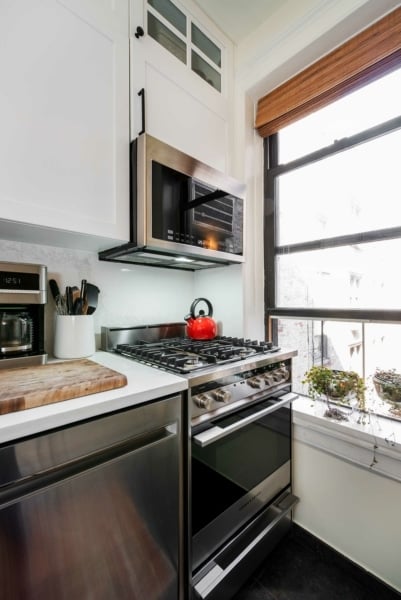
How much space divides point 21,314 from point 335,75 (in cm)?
174

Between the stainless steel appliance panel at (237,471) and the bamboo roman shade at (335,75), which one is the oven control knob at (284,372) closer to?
the stainless steel appliance panel at (237,471)

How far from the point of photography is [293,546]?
129 centimetres

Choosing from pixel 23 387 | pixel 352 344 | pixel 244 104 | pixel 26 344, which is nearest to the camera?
pixel 23 387

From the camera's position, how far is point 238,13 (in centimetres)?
147

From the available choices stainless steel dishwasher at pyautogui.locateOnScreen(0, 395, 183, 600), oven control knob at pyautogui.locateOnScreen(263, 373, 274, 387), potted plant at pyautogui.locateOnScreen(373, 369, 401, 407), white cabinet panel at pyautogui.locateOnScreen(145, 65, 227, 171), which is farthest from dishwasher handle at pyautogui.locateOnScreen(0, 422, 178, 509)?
white cabinet panel at pyautogui.locateOnScreen(145, 65, 227, 171)

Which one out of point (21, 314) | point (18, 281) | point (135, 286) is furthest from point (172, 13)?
point (21, 314)

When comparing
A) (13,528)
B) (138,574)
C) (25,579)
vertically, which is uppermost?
(13,528)

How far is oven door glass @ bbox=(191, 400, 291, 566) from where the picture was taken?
92 centimetres

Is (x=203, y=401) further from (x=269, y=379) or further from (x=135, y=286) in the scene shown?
(x=135, y=286)

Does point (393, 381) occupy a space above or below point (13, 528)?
above

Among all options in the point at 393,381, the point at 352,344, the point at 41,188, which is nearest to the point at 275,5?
the point at 41,188

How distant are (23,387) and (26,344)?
0.35 m

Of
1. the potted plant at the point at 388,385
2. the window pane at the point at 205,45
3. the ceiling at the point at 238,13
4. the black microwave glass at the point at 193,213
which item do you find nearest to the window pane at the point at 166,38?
the window pane at the point at 205,45

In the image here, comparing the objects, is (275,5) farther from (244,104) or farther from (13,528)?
(13,528)
